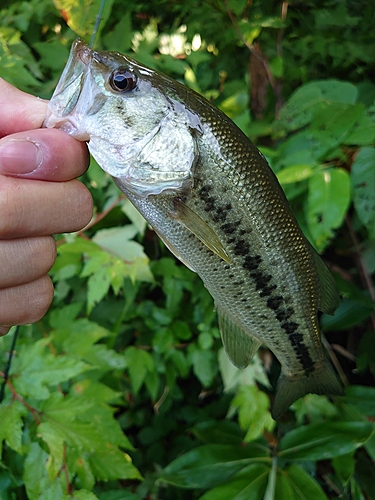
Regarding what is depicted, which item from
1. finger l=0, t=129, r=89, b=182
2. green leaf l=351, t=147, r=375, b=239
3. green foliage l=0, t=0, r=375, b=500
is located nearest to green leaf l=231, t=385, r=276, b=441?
green foliage l=0, t=0, r=375, b=500

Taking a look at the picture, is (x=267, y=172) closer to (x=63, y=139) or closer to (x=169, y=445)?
(x=63, y=139)

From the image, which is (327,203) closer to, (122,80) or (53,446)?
(122,80)

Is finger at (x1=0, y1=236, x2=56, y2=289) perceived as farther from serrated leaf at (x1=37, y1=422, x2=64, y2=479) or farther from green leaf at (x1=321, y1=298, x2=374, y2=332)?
Answer: green leaf at (x1=321, y1=298, x2=374, y2=332)

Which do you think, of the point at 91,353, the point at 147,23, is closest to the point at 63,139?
the point at 91,353

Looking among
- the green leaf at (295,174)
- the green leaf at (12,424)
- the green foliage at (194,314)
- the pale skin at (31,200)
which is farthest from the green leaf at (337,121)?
the green leaf at (12,424)

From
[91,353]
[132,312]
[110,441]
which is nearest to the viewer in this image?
[110,441]

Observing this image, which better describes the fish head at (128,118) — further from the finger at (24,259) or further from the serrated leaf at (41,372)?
the serrated leaf at (41,372)
